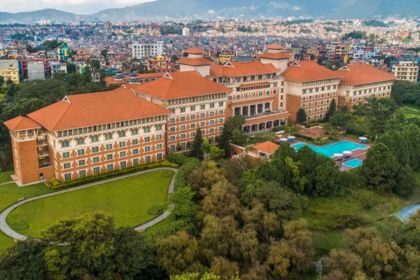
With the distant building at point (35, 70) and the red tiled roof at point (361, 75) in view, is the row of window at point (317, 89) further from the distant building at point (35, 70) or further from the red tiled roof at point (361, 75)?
the distant building at point (35, 70)

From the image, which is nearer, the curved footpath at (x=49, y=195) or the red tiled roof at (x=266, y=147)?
the curved footpath at (x=49, y=195)

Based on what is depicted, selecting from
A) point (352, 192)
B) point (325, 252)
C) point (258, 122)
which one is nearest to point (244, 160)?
point (352, 192)

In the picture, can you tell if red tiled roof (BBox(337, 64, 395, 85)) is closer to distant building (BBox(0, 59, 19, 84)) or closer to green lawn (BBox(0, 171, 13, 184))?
green lawn (BBox(0, 171, 13, 184))

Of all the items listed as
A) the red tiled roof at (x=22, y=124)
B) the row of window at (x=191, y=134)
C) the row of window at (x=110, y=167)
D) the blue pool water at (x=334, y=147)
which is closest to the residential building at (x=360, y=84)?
the blue pool water at (x=334, y=147)

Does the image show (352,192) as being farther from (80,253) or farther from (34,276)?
(34,276)

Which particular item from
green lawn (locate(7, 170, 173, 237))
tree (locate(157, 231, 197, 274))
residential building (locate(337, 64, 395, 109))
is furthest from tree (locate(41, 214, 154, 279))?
residential building (locate(337, 64, 395, 109))

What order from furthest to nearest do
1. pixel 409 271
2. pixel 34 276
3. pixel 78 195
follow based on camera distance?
1. pixel 78 195
2. pixel 409 271
3. pixel 34 276
